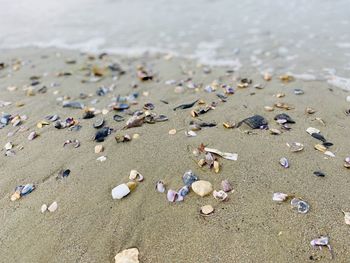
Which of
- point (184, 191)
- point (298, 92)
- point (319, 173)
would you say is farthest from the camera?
point (298, 92)

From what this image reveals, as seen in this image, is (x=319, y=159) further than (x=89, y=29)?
No

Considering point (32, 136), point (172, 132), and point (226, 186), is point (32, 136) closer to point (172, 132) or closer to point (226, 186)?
point (172, 132)

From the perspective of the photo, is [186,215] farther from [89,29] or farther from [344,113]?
[89,29]

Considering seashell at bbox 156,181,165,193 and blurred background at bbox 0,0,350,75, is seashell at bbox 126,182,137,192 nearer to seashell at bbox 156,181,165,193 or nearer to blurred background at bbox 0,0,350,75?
seashell at bbox 156,181,165,193

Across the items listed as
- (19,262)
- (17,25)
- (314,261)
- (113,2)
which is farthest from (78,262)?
(113,2)

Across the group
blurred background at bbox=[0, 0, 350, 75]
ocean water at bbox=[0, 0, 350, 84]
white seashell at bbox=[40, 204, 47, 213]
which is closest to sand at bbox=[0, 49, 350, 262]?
white seashell at bbox=[40, 204, 47, 213]

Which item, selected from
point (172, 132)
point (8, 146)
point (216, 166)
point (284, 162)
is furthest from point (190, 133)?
point (8, 146)

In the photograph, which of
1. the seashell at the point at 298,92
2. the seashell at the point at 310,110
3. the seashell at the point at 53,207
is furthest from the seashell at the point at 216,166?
the seashell at the point at 298,92
